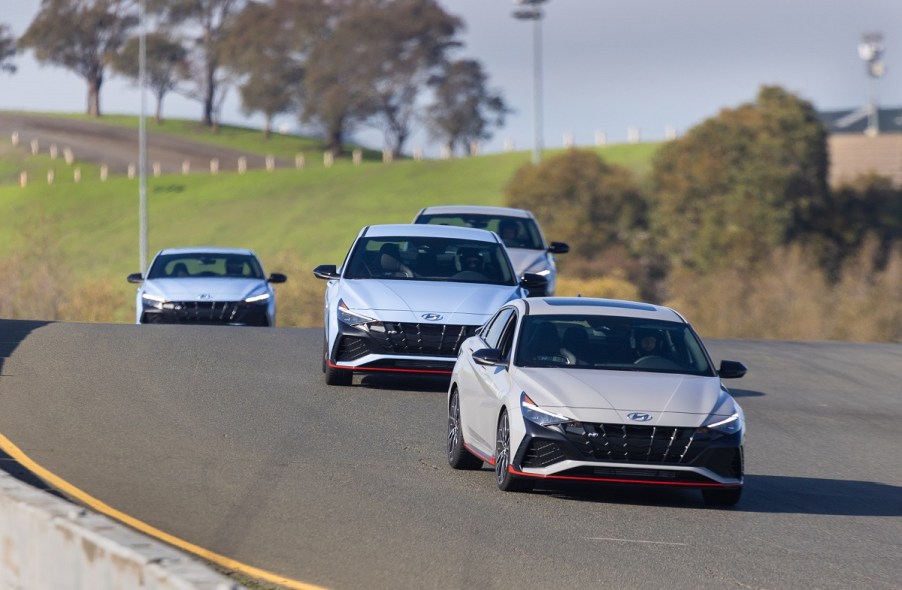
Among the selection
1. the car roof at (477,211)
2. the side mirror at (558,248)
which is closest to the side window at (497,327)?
the side mirror at (558,248)

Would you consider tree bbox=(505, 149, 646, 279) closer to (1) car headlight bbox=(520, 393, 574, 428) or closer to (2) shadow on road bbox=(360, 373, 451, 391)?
(2) shadow on road bbox=(360, 373, 451, 391)

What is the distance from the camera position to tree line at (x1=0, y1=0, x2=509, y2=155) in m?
104

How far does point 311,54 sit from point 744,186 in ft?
151

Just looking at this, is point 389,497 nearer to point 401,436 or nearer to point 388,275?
point 401,436

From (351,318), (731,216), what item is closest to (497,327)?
(351,318)

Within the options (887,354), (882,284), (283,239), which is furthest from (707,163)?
(887,354)

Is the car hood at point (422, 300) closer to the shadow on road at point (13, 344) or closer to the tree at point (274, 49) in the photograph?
the shadow on road at point (13, 344)

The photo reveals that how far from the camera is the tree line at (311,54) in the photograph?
104000 millimetres

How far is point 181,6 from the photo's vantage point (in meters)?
109

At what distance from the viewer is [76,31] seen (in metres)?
112

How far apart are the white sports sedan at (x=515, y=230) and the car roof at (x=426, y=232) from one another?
17.5 feet

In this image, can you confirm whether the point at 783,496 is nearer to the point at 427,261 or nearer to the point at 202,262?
the point at 427,261

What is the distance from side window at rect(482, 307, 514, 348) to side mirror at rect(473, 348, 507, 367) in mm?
548

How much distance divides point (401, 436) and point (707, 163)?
180ft
